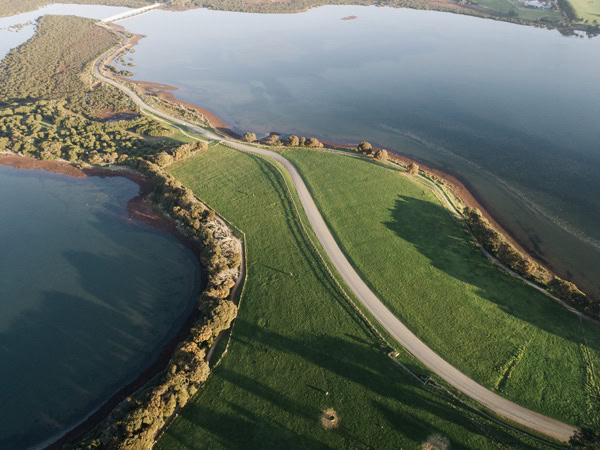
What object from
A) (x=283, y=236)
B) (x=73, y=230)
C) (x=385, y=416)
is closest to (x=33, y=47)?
(x=73, y=230)

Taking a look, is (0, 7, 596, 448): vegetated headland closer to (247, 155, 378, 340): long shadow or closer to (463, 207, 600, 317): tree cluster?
(247, 155, 378, 340): long shadow

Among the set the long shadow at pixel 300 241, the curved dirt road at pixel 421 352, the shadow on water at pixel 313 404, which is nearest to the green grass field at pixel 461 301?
the curved dirt road at pixel 421 352

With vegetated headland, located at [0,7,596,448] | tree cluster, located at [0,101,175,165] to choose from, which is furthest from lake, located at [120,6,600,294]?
tree cluster, located at [0,101,175,165]

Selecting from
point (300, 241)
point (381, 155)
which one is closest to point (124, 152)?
point (300, 241)

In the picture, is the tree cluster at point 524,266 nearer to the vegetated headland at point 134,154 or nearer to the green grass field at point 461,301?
the green grass field at point 461,301

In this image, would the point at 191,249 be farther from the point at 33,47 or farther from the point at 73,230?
the point at 33,47

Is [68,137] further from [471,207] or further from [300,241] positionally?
[471,207]

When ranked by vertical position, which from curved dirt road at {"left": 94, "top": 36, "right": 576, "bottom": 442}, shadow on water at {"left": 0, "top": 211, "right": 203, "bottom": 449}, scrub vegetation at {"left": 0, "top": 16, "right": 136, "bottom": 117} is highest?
scrub vegetation at {"left": 0, "top": 16, "right": 136, "bottom": 117}
